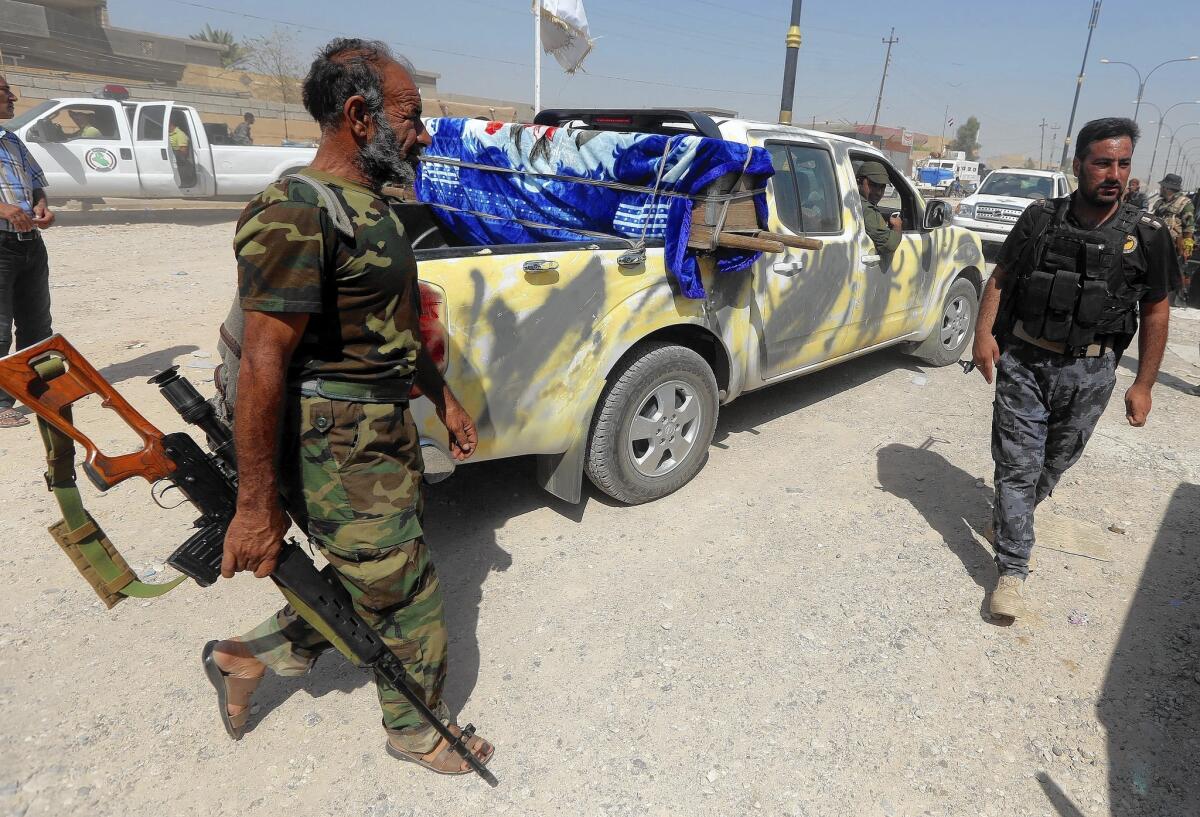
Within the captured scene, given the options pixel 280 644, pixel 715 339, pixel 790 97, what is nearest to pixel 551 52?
pixel 790 97

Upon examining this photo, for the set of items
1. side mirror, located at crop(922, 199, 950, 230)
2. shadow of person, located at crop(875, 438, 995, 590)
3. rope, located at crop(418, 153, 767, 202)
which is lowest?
shadow of person, located at crop(875, 438, 995, 590)

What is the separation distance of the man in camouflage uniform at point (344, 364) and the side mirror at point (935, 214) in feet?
13.8

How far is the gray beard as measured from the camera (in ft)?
5.44

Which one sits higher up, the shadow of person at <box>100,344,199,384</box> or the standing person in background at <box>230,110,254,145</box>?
the standing person in background at <box>230,110,254,145</box>

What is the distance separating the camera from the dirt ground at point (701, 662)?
6.89 feet

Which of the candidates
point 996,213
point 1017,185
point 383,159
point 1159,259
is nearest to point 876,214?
point 1159,259

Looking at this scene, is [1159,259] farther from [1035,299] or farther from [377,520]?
[377,520]

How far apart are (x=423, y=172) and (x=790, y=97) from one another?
304 inches

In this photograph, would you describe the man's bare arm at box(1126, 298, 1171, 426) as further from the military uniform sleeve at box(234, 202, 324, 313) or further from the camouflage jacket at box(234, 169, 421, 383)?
the military uniform sleeve at box(234, 202, 324, 313)

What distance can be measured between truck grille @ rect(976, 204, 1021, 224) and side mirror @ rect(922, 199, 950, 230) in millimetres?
9111

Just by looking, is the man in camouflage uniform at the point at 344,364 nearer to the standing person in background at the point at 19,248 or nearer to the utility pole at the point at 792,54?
the standing person in background at the point at 19,248

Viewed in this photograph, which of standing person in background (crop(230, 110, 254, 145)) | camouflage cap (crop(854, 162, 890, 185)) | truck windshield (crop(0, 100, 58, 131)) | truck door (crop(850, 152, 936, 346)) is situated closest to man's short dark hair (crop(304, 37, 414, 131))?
truck door (crop(850, 152, 936, 346))

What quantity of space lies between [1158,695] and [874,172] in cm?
355

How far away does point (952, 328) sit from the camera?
6004 millimetres
